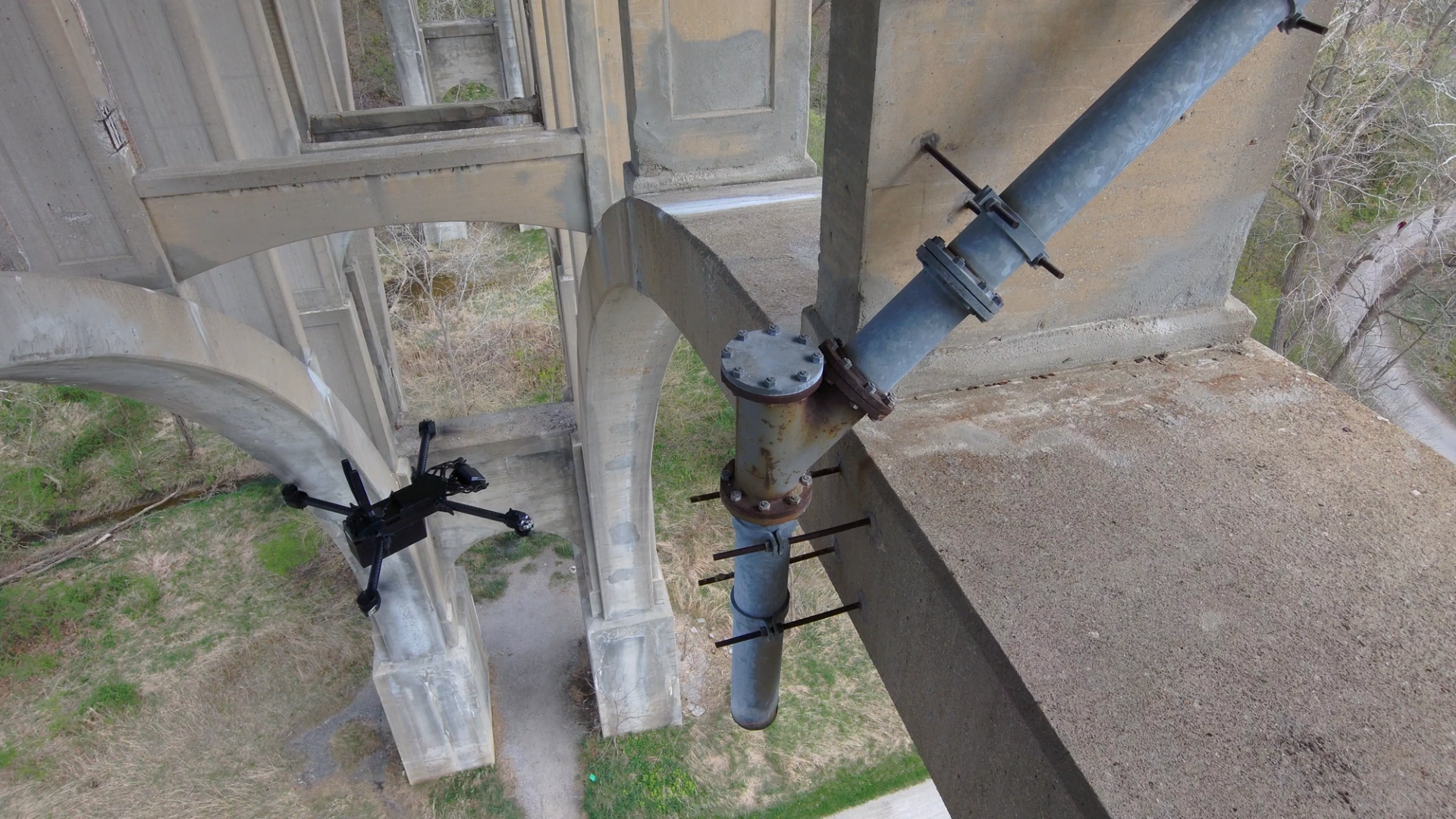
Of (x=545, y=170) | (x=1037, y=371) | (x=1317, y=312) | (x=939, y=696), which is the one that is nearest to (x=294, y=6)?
(x=545, y=170)

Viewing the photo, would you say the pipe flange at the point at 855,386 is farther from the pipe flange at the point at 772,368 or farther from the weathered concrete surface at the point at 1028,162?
the weathered concrete surface at the point at 1028,162

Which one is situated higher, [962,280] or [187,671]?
[962,280]

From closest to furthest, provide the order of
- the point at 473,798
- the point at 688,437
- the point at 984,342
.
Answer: the point at 984,342 → the point at 473,798 → the point at 688,437

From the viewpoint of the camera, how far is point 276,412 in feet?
25.4

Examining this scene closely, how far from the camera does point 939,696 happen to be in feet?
9.11

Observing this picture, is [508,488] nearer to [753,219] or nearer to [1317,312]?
[753,219]

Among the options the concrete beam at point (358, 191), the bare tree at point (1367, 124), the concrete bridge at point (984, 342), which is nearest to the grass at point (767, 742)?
the concrete beam at point (358, 191)

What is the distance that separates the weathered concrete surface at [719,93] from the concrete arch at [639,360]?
1.19ft

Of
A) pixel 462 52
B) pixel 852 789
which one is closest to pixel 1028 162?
pixel 852 789

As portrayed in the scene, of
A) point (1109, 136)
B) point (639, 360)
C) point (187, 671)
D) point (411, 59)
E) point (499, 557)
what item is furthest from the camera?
point (411, 59)

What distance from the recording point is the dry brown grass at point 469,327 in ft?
59.2

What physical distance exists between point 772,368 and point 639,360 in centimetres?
634

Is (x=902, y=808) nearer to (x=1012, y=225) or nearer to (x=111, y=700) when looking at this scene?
(x=111, y=700)

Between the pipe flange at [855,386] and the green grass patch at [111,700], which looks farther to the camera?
the green grass patch at [111,700]
